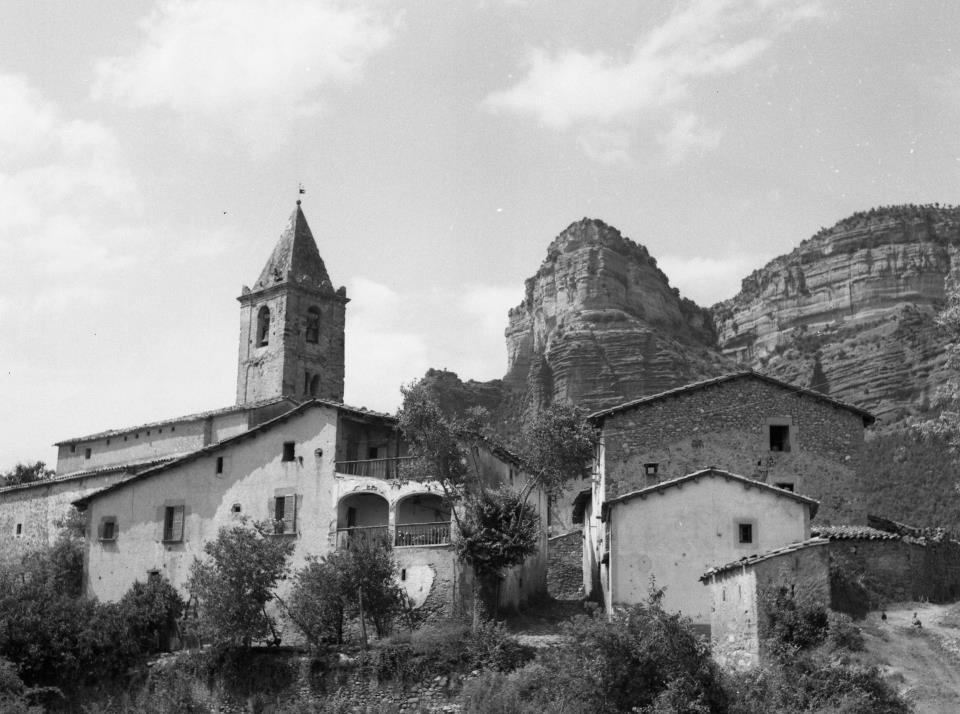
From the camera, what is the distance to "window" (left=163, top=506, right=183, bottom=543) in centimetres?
4159

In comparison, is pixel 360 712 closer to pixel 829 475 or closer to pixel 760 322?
pixel 829 475

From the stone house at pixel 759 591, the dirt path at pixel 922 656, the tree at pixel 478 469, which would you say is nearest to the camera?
the dirt path at pixel 922 656

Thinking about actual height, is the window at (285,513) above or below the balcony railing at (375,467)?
below

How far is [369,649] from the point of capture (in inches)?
1287

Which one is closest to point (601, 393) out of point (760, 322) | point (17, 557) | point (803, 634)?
point (760, 322)

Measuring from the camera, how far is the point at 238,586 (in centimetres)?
3472

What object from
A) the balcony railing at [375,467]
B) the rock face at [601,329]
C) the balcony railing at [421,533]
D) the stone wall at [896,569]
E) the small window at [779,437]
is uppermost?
the rock face at [601,329]

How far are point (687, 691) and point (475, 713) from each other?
7.14 meters

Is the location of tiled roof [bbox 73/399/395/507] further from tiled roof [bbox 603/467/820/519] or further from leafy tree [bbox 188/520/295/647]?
tiled roof [bbox 603/467/820/519]

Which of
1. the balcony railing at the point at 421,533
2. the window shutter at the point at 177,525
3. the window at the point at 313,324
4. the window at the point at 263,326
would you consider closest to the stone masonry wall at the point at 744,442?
the balcony railing at the point at 421,533

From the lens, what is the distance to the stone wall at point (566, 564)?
4912 cm

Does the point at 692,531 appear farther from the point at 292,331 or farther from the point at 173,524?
the point at 292,331

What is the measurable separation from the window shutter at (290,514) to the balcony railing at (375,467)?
1861 millimetres

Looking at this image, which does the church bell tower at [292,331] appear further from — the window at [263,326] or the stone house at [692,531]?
the stone house at [692,531]
